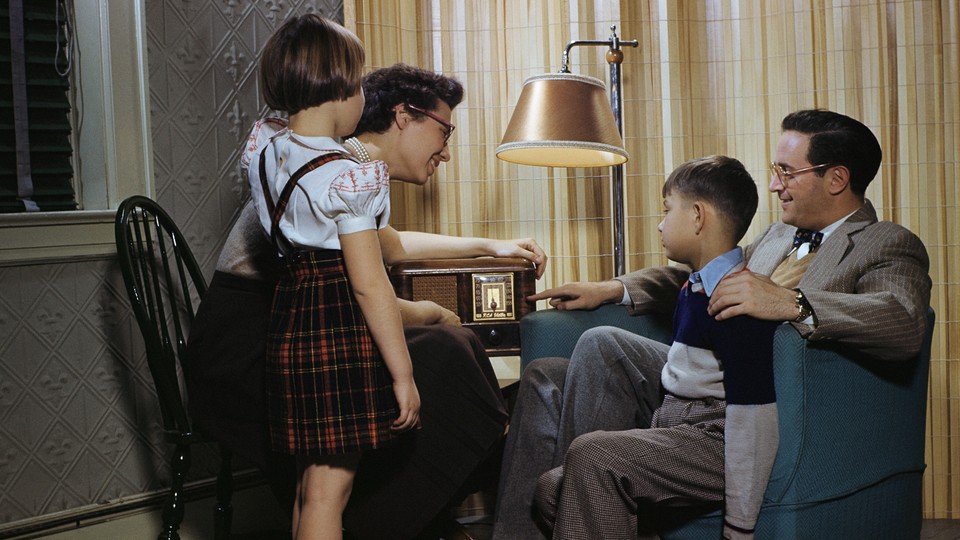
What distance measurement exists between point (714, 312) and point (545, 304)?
1.48 metres

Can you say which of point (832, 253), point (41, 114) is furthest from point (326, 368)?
point (41, 114)

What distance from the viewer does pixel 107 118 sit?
94.0 inches

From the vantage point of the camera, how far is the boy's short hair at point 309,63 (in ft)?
5.06

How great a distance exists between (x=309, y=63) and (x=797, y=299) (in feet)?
3.31

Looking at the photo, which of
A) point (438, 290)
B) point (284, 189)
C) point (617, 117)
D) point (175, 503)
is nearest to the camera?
point (284, 189)

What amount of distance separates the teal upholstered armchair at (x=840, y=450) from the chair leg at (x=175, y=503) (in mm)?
1051

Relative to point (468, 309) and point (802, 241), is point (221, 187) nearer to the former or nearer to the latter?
point (468, 309)

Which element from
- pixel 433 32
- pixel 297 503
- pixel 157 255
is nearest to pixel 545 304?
pixel 433 32

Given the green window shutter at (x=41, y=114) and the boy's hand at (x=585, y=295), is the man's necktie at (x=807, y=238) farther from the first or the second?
the green window shutter at (x=41, y=114)

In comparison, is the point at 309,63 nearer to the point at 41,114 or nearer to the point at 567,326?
the point at 567,326

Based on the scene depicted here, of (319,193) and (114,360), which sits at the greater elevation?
(319,193)

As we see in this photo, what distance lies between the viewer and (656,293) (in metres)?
2.28

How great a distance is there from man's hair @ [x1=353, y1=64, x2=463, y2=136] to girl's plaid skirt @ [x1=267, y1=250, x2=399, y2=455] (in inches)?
26.3

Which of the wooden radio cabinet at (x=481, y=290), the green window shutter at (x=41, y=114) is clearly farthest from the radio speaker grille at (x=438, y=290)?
the green window shutter at (x=41, y=114)
